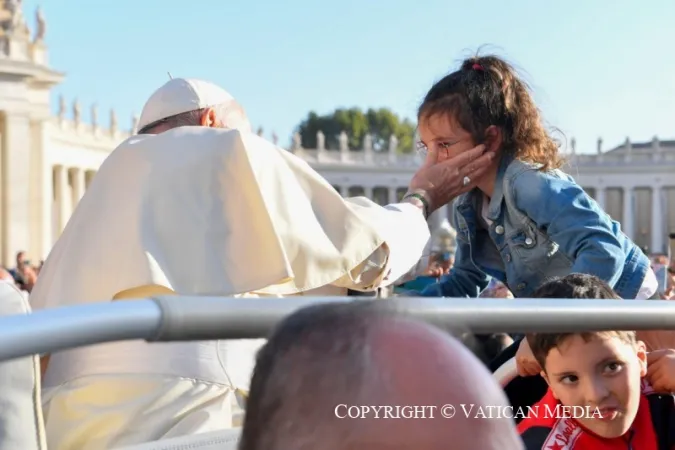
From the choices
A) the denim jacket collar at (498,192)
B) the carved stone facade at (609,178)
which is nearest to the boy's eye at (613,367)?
the denim jacket collar at (498,192)

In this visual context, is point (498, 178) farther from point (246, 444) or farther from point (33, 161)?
point (33, 161)

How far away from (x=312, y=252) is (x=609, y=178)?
68.2 meters

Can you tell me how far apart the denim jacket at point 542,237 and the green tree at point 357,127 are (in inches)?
2996

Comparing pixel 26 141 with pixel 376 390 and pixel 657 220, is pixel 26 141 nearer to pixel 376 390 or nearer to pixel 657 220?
pixel 376 390

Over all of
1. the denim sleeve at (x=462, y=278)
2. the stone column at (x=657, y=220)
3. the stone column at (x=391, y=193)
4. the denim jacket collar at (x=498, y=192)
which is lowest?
the stone column at (x=657, y=220)

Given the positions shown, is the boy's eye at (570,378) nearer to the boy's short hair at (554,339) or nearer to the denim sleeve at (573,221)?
the boy's short hair at (554,339)

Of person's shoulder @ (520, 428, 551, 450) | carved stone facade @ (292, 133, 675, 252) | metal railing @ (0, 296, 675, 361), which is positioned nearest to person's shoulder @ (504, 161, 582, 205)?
person's shoulder @ (520, 428, 551, 450)

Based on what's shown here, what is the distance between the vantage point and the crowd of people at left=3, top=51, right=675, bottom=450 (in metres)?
2.22

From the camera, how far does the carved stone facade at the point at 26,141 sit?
3866 centimetres

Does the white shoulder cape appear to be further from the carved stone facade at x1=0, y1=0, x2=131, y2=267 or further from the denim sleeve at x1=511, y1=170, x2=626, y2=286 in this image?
the carved stone facade at x1=0, y1=0, x2=131, y2=267

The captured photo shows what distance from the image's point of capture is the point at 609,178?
6819cm

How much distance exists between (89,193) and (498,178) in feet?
4.37

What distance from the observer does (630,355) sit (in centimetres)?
217

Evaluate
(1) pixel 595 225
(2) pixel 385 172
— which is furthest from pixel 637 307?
(2) pixel 385 172
